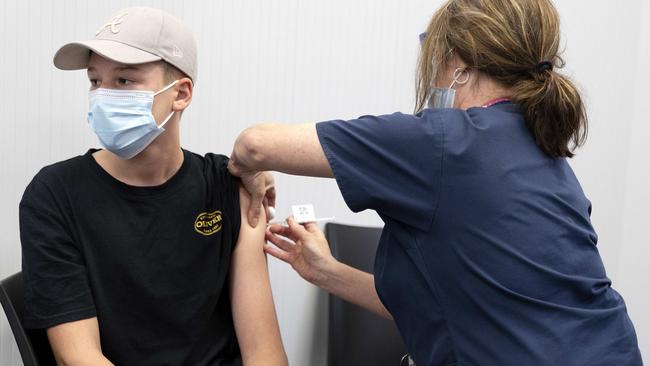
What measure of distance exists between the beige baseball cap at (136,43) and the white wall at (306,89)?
0.38m

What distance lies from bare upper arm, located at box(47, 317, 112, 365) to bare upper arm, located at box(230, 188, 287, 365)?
0.35 metres

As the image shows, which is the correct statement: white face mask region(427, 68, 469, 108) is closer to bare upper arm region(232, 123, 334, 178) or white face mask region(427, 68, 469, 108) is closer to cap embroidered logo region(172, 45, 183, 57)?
bare upper arm region(232, 123, 334, 178)

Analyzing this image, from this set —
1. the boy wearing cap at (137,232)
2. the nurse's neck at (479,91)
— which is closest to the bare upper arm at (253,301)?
the boy wearing cap at (137,232)

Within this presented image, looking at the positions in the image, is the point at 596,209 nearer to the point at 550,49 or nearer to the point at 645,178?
the point at 645,178

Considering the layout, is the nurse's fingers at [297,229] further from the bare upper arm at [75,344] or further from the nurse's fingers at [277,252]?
the bare upper arm at [75,344]

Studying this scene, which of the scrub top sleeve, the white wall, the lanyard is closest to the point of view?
the scrub top sleeve

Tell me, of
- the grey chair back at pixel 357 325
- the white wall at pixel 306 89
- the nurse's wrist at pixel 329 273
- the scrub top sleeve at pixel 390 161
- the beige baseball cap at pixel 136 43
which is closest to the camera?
the scrub top sleeve at pixel 390 161

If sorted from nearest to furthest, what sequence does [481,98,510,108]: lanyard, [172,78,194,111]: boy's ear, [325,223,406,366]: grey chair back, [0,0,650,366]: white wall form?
1. [481,98,510,108]: lanyard
2. [172,78,194,111]: boy's ear
3. [0,0,650,366]: white wall
4. [325,223,406,366]: grey chair back

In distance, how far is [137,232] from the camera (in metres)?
1.44

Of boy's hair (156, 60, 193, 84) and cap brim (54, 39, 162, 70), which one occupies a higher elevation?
cap brim (54, 39, 162, 70)

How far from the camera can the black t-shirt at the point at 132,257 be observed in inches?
52.7

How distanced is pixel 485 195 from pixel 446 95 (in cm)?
26

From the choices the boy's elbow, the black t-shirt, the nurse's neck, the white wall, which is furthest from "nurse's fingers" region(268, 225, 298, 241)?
the nurse's neck

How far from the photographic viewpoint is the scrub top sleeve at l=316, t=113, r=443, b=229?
45.1 inches
